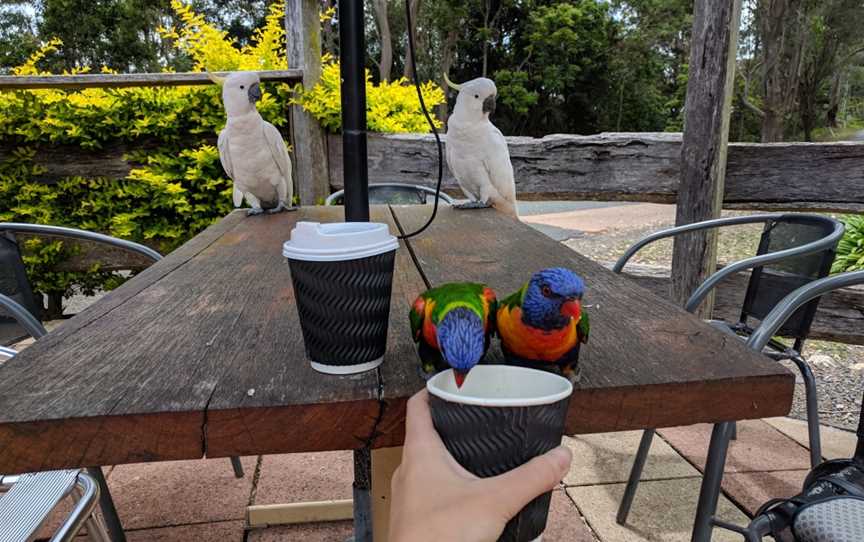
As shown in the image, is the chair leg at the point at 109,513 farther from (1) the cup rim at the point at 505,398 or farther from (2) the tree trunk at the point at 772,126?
(2) the tree trunk at the point at 772,126

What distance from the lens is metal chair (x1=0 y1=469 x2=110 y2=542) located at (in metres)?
0.94

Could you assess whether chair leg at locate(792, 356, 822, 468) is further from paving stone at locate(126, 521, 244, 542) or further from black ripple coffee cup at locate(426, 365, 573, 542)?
paving stone at locate(126, 521, 244, 542)

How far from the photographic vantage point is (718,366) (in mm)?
755

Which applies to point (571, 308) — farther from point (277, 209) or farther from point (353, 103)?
point (277, 209)

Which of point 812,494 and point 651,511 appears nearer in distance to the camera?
point 812,494

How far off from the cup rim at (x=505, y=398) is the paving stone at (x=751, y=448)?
1.65 meters

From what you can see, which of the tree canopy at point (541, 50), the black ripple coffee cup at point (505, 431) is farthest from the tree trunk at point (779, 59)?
the black ripple coffee cup at point (505, 431)

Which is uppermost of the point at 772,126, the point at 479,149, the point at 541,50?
the point at 541,50

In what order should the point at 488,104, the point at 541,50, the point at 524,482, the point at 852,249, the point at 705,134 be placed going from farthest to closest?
1. the point at 541,50
2. the point at 852,249
3. the point at 705,134
4. the point at 488,104
5. the point at 524,482

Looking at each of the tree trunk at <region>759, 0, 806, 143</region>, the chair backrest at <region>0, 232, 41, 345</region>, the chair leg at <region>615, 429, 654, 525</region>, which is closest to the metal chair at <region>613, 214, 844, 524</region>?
the chair leg at <region>615, 429, 654, 525</region>

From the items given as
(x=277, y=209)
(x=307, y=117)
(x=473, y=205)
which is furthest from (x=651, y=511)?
(x=307, y=117)

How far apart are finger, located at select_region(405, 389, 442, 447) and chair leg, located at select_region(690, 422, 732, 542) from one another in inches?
32.7

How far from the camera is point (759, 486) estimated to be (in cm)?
180

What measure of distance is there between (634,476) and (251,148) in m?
1.75
